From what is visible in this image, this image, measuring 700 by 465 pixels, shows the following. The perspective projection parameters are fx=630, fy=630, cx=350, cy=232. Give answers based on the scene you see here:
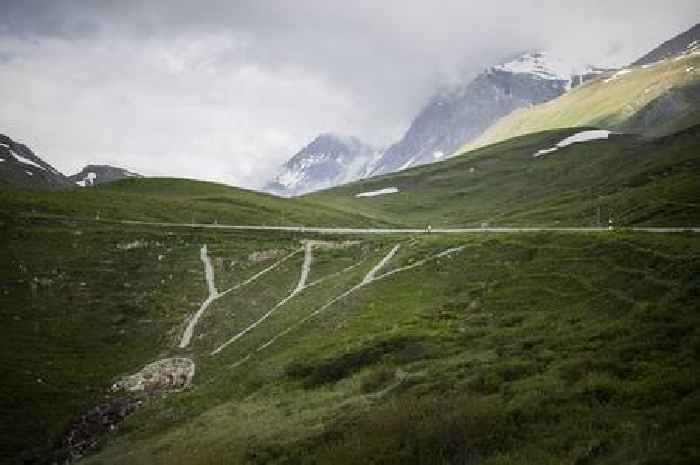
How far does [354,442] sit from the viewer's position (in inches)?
1111

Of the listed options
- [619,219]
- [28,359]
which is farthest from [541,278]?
[28,359]

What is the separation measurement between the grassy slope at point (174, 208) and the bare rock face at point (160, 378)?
51.3 metres

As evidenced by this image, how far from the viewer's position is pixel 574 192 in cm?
13088

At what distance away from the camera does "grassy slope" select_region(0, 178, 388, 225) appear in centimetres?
10175

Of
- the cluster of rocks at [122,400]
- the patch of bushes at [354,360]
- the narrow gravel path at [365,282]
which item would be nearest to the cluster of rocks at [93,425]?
the cluster of rocks at [122,400]

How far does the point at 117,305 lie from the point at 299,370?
107ft

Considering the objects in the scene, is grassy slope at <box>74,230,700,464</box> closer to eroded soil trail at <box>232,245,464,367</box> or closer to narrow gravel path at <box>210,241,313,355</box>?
eroded soil trail at <box>232,245,464,367</box>

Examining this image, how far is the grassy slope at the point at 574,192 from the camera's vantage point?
8438 centimetres

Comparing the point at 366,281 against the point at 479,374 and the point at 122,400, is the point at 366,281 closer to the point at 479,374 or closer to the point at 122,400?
the point at 122,400

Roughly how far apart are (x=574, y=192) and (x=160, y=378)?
10179cm

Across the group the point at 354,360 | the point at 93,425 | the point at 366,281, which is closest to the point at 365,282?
the point at 366,281

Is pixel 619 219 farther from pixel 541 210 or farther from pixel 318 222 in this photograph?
pixel 318 222

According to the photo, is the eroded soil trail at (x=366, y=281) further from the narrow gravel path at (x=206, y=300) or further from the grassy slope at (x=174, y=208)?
the grassy slope at (x=174, y=208)

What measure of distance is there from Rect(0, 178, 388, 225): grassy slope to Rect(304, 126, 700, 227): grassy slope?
23.2 meters
